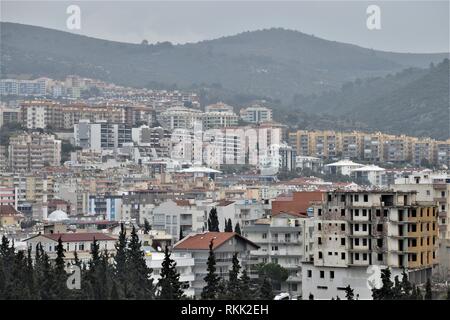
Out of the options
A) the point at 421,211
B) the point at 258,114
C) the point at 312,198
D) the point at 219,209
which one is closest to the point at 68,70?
the point at 258,114

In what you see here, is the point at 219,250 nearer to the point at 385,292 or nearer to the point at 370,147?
the point at 385,292

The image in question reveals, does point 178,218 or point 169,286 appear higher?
point 169,286

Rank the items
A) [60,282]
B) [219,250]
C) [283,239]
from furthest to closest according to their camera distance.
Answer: [283,239]
[219,250]
[60,282]

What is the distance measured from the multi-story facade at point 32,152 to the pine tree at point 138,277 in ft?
238

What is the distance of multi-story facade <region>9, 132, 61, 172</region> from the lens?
4417 inches

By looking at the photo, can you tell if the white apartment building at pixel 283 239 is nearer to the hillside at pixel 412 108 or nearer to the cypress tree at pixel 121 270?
the cypress tree at pixel 121 270

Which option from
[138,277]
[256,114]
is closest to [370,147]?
[256,114]

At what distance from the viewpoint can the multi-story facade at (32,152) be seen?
112188mm

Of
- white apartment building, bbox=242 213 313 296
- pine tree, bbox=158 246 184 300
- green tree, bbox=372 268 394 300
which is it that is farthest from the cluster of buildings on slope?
green tree, bbox=372 268 394 300

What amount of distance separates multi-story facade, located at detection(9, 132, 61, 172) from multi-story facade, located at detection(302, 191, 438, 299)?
244 feet

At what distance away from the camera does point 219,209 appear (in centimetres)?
6188

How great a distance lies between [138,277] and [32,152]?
8074cm

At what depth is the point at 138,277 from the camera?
33.8m
